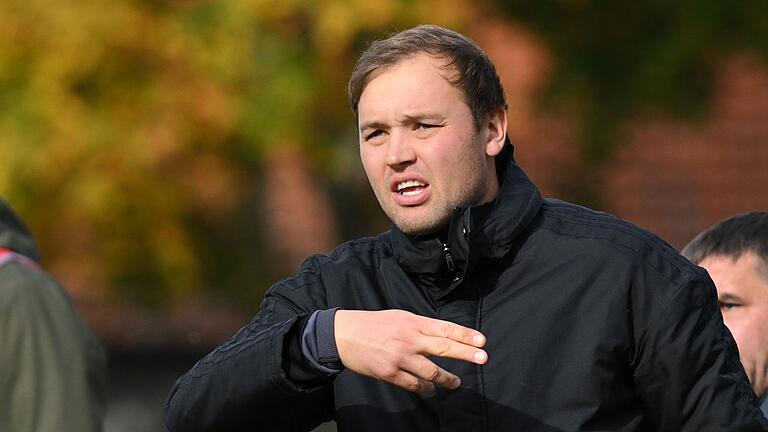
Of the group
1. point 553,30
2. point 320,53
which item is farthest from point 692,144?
point 320,53

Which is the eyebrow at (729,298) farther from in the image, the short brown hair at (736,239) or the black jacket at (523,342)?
the black jacket at (523,342)

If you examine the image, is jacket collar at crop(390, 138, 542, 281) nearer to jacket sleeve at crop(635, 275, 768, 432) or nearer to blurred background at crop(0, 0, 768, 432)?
jacket sleeve at crop(635, 275, 768, 432)

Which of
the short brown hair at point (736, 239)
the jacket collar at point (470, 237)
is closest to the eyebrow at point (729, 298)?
the short brown hair at point (736, 239)

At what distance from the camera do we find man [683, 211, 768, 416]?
3693 millimetres

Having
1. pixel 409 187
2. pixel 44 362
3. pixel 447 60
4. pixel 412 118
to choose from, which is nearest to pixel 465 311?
pixel 409 187

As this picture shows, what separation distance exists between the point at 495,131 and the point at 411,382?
785mm

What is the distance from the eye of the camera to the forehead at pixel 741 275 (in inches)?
147

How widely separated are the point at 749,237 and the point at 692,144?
737cm

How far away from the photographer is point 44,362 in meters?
3.13

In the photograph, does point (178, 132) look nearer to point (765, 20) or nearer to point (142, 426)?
point (142, 426)

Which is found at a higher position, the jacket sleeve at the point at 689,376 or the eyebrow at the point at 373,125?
the eyebrow at the point at 373,125

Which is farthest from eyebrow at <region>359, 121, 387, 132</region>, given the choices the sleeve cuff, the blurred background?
the blurred background

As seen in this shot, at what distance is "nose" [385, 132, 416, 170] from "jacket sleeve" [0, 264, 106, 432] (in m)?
0.76

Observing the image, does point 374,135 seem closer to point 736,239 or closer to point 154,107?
point 736,239
